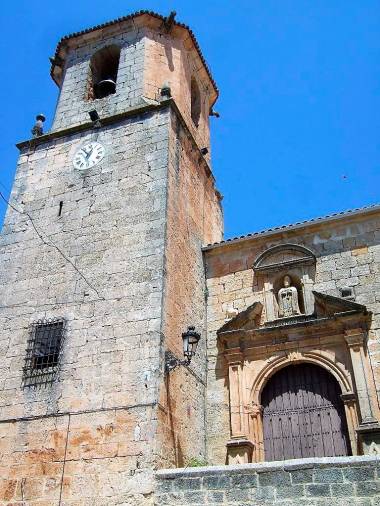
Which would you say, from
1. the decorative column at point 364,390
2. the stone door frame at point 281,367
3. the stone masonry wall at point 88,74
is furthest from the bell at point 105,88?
the decorative column at point 364,390

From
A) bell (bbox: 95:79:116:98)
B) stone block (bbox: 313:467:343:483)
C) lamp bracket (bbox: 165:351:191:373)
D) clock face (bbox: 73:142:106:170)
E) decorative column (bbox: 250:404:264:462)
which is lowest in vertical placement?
stone block (bbox: 313:467:343:483)

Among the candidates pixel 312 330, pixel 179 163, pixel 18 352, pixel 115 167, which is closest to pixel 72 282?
pixel 18 352

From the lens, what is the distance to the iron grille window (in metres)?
7.41

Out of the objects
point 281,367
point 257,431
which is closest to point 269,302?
point 281,367

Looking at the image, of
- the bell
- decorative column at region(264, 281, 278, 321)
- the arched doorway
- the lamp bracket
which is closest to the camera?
the lamp bracket

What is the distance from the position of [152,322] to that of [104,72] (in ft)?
22.9

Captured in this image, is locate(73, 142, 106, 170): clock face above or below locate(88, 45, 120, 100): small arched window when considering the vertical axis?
below

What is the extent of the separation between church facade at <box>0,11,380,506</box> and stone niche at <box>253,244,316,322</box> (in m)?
0.02

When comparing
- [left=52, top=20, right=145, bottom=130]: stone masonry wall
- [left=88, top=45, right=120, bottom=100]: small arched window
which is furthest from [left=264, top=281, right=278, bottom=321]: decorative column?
Answer: [left=88, top=45, right=120, bottom=100]: small arched window

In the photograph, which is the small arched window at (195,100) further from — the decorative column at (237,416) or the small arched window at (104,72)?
the decorative column at (237,416)

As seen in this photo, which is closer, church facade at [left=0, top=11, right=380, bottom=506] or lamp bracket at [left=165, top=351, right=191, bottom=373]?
church facade at [left=0, top=11, right=380, bottom=506]

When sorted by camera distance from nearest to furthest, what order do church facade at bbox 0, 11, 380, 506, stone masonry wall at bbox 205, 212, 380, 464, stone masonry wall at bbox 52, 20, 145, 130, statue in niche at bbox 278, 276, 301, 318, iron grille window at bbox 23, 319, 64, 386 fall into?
church facade at bbox 0, 11, 380, 506
iron grille window at bbox 23, 319, 64, 386
stone masonry wall at bbox 205, 212, 380, 464
statue in niche at bbox 278, 276, 301, 318
stone masonry wall at bbox 52, 20, 145, 130

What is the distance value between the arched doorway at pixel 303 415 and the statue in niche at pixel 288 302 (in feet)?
2.78

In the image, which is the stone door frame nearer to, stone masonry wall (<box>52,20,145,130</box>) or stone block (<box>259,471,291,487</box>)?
stone block (<box>259,471,291,487</box>)
